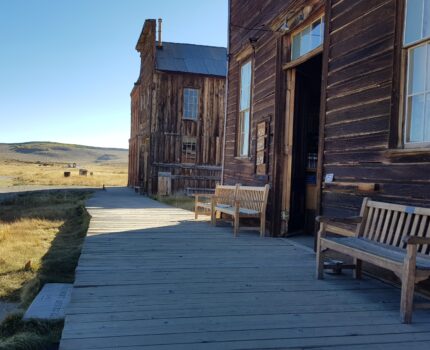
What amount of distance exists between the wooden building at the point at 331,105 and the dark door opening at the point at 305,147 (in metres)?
0.02

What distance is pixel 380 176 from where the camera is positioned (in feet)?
16.0

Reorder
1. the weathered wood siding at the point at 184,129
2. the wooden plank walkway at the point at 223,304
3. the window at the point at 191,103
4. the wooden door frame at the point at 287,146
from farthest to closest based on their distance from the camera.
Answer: the window at the point at 191,103
the weathered wood siding at the point at 184,129
the wooden door frame at the point at 287,146
the wooden plank walkway at the point at 223,304

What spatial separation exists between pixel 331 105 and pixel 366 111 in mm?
843

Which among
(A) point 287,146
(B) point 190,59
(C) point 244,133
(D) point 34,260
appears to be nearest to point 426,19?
(A) point 287,146

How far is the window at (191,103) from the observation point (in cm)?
2105

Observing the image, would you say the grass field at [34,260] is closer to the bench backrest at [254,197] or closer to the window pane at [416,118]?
the bench backrest at [254,197]

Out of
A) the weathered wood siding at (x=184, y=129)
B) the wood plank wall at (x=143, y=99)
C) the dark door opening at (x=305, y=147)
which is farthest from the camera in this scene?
the wood plank wall at (x=143, y=99)

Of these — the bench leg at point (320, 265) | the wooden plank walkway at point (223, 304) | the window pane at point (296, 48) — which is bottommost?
the wooden plank walkway at point (223, 304)

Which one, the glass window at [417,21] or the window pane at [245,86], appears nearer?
the glass window at [417,21]

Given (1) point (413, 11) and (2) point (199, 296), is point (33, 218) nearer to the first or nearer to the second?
(2) point (199, 296)

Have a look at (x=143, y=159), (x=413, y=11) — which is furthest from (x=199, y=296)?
(x=143, y=159)

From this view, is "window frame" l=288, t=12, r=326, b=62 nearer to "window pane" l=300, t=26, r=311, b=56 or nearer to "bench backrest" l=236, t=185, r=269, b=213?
"window pane" l=300, t=26, r=311, b=56

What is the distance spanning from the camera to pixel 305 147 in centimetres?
819

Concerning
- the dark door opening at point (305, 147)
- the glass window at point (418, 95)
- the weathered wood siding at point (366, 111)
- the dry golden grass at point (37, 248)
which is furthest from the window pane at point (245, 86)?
the glass window at point (418, 95)
